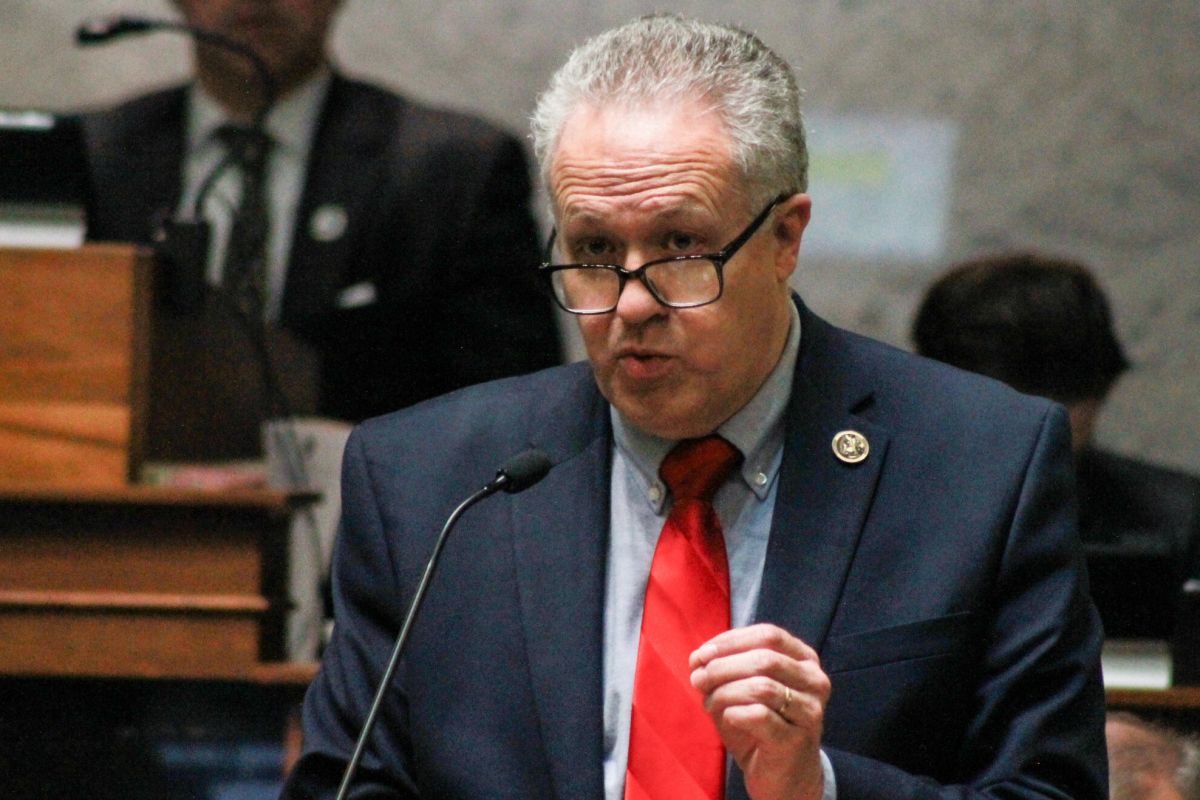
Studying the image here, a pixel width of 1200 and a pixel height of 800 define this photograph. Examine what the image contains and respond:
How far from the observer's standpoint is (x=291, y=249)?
145 inches

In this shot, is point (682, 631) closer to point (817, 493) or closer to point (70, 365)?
point (817, 493)

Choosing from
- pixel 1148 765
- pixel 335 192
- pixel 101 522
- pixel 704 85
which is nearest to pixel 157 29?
pixel 335 192

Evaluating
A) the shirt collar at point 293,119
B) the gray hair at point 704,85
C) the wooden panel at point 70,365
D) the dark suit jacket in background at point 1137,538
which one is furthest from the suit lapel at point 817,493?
the shirt collar at point 293,119

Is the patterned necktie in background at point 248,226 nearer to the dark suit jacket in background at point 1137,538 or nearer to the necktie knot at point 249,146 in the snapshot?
the necktie knot at point 249,146

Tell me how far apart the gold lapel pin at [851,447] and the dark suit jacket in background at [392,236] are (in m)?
1.45

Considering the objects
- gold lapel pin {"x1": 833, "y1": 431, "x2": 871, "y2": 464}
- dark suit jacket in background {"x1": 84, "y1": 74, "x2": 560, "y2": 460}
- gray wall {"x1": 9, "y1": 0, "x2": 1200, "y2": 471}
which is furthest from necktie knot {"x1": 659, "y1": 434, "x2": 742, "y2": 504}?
gray wall {"x1": 9, "y1": 0, "x2": 1200, "y2": 471}

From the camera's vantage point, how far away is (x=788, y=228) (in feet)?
7.02

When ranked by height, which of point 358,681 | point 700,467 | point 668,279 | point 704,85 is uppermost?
point 704,85

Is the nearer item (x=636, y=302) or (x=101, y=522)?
(x=636, y=302)

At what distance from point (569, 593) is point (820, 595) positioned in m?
0.28

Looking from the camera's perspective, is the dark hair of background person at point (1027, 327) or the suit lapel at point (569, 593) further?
the dark hair of background person at point (1027, 327)

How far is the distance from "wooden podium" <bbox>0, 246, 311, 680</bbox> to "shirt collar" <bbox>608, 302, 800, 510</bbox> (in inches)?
34.7

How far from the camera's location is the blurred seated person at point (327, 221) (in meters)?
3.45

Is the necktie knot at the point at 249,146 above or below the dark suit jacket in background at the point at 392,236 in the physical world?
above
